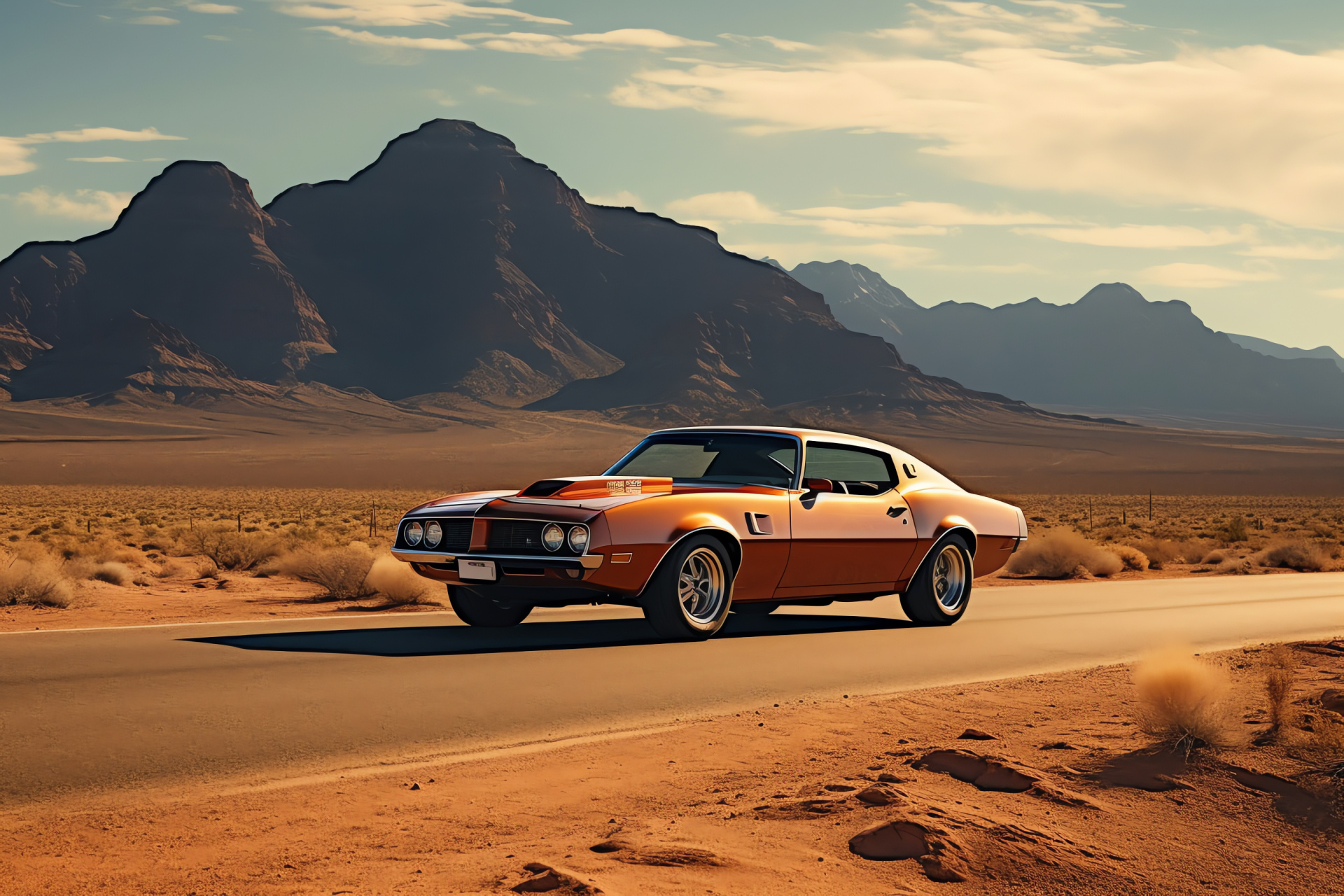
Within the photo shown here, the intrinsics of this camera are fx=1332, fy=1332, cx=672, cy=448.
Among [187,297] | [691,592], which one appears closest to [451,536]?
[691,592]

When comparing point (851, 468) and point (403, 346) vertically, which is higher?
point (403, 346)

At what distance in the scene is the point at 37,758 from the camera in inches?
256

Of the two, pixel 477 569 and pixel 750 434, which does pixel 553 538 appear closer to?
pixel 477 569

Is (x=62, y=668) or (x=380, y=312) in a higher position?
(x=380, y=312)

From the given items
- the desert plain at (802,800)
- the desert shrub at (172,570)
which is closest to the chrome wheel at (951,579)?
the desert plain at (802,800)

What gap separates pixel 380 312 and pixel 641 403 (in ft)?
173

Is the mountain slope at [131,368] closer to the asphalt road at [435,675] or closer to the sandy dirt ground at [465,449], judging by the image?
the sandy dirt ground at [465,449]

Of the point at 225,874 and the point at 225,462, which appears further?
the point at 225,462

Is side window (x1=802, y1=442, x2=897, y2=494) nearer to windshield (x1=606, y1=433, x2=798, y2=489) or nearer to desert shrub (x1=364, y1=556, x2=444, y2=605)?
windshield (x1=606, y1=433, x2=798, y2=489)

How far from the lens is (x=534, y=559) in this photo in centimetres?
985

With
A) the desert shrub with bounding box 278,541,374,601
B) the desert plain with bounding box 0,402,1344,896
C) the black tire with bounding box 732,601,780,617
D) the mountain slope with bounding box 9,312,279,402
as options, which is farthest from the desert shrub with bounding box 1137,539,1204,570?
the mountain slope with bounding box 9,312,279,402

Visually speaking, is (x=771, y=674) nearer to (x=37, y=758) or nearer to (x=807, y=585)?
(x=807, y=585)

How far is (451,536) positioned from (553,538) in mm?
1168

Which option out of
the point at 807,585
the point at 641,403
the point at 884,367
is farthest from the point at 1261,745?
the point at 884,367
